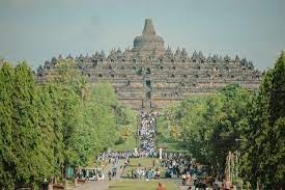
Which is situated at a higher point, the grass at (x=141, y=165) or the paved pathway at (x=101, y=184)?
the grass at (x=141, y=165)

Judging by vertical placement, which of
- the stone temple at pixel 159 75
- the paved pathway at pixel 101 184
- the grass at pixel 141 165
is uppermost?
the stone temple at pixel 159 75

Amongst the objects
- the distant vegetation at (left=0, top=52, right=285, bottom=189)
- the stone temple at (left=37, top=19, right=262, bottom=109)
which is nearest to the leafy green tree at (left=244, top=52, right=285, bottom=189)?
the distant vegetation at (left=0, top=52, right=285, bottom=189)

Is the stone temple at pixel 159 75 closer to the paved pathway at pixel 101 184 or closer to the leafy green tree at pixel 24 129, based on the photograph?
the paved pathway at pixel 101 184

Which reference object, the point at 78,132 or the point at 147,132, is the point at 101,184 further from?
the point at 147,132

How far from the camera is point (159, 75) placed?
7407 inches

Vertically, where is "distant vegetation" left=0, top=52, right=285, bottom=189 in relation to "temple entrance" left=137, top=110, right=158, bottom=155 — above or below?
below

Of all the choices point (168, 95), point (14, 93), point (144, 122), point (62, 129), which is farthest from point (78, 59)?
point (14, 93)

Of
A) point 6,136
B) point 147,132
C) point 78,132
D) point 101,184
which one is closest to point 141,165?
point 101,184

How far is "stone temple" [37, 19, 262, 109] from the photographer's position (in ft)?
583

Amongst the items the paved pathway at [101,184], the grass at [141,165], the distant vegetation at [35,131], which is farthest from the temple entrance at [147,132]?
the distant vegetation at [35,131]

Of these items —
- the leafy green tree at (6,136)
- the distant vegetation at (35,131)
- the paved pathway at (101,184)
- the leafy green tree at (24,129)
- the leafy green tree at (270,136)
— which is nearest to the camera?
the leafy green tree at (270,136)

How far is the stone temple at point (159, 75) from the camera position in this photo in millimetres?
177625

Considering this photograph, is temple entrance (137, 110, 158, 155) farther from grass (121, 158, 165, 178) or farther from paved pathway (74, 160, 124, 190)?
paved pathway (74, 160, 124, 190)

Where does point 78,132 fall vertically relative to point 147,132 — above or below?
below
